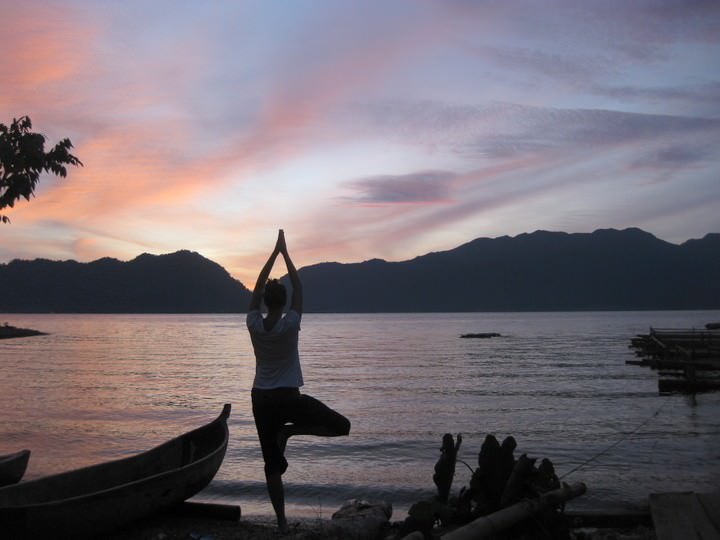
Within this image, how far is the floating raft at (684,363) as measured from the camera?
2819cm

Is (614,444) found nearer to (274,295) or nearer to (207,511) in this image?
(207,511)

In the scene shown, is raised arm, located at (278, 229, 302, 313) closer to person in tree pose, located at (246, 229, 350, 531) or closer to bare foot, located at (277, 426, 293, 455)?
person in tree pose, located at (246, 229, 350, 531)

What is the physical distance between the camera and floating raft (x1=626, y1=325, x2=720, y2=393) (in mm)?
28188

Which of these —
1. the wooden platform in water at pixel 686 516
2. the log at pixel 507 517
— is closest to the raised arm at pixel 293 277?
the log at pixel 507 517

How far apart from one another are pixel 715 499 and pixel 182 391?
27433 millimetres

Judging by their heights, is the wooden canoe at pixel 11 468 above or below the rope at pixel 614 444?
above

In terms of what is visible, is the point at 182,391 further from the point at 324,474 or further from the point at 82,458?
the point at 324,474

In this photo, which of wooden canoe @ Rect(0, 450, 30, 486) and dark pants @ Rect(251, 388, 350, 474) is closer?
dark pants @ Rect(251, 388, 350, 474)

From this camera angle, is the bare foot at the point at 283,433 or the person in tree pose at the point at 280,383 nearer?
the person in tree pose at the point at 280,383

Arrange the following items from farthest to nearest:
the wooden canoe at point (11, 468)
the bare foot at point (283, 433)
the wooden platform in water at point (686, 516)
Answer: the wooden canoe at point (11, 468), the bare foot at point (283, 433), the wooden platform in water at point (686, 516)

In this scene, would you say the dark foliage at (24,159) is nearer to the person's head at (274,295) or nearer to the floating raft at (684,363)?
the person's head at (274,295)

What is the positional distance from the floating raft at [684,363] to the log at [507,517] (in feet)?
75.3

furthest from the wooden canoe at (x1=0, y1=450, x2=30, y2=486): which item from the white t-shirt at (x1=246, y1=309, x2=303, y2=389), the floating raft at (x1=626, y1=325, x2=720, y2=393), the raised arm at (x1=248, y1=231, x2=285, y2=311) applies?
the floating raft at (x1=626, y1=325, x2=720, y2=393)

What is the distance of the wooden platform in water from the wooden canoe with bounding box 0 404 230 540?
5.74m
